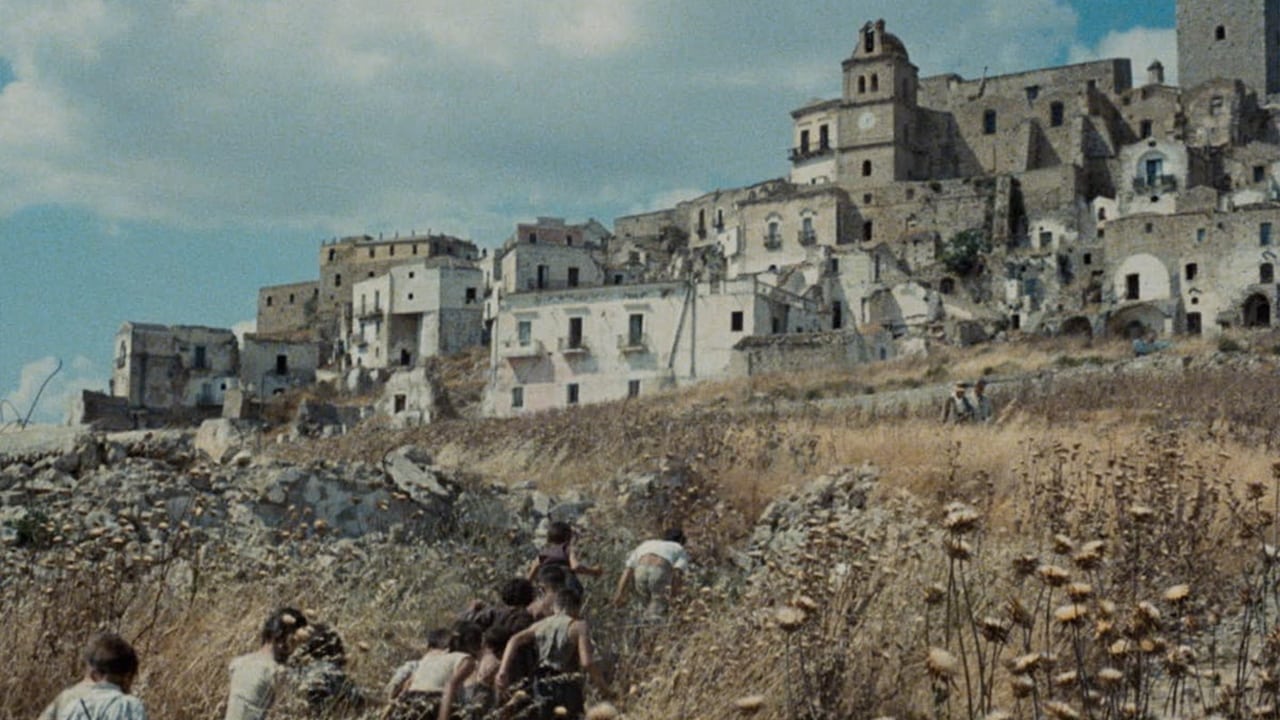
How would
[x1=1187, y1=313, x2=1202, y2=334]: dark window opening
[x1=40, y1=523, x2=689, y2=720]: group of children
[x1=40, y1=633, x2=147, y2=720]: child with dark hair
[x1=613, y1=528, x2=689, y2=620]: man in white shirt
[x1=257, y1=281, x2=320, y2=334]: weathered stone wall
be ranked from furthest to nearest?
[x1=257, y1=281, x2=320, y2=334]: weathered stone wall, [x1=1187, y1=313, x2=1202, y2=334]: dark window opening, [x1=613, y1=528, x2=689, y2=620]: man in white shirt, [x1=40, y1=523, x2=689, y2=720]: group of children, [x1=40, y1=633, x2=147, y2=720]: child with dark hair

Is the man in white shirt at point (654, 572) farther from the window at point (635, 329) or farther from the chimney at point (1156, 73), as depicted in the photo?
the chimney at point (1156, 73)

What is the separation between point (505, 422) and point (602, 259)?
42.6m

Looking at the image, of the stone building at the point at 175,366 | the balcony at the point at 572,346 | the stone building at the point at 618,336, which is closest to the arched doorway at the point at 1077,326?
the stone building at the point at 618,336

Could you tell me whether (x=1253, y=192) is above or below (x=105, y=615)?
above

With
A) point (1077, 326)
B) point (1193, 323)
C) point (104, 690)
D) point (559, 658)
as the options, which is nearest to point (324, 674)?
point (559, 658)

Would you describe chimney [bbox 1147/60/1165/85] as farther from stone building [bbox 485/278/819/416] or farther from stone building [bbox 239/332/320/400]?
stone building [bbox 239/332/320/400]

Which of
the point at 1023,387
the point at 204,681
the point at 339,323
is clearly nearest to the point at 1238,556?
the point at 204,681

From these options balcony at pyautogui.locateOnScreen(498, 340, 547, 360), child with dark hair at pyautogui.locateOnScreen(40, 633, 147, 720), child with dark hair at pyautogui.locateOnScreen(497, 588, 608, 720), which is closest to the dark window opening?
balcony at pyautogui.locateOnScreen(498, 340, 547, 360)

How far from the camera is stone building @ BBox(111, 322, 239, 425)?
6875 centimetres

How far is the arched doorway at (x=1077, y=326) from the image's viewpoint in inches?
1912

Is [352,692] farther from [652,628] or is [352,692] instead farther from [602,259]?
[602,259]

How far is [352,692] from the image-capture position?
6.25m

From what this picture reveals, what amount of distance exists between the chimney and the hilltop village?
282 millimetres

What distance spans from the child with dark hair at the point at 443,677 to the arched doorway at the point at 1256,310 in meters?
46.1
